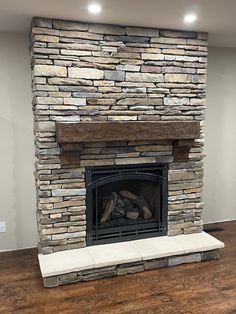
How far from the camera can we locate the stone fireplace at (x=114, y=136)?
2754 mm

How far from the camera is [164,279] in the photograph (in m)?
2.76

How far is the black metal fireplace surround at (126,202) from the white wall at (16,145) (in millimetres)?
747

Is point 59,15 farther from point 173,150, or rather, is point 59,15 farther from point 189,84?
point 173,150

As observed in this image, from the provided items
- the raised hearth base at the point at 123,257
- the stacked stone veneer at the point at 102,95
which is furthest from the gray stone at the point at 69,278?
the stacked stone veneer at the point at 102,95

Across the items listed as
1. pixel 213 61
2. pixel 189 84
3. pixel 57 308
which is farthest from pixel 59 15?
pixel 57 308

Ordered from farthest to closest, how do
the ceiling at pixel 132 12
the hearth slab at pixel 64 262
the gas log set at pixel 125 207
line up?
the gas log set at pixel 125 207
the hearth slab at pixel 64 262
the ceiling at pixel 132 12

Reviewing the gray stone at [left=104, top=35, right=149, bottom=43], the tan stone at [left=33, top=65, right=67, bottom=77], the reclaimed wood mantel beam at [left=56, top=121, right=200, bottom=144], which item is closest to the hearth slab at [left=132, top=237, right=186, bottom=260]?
the reclaimed wood mantel beam at [left=56, top=121, right=200, bottom=144]

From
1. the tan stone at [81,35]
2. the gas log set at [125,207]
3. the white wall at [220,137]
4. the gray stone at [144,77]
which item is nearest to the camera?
the tan stone at [81,35]

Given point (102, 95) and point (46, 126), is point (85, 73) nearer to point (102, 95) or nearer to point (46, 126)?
point (102, 95)

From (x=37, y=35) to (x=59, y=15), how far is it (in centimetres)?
26

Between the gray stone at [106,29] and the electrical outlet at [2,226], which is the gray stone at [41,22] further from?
the electrical outlet at [2,226]

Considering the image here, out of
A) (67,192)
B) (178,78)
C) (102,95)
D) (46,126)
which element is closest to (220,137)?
(178,78)

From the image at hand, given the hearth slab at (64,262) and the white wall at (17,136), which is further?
the white wall at (17,136)

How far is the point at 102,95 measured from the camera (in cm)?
291
